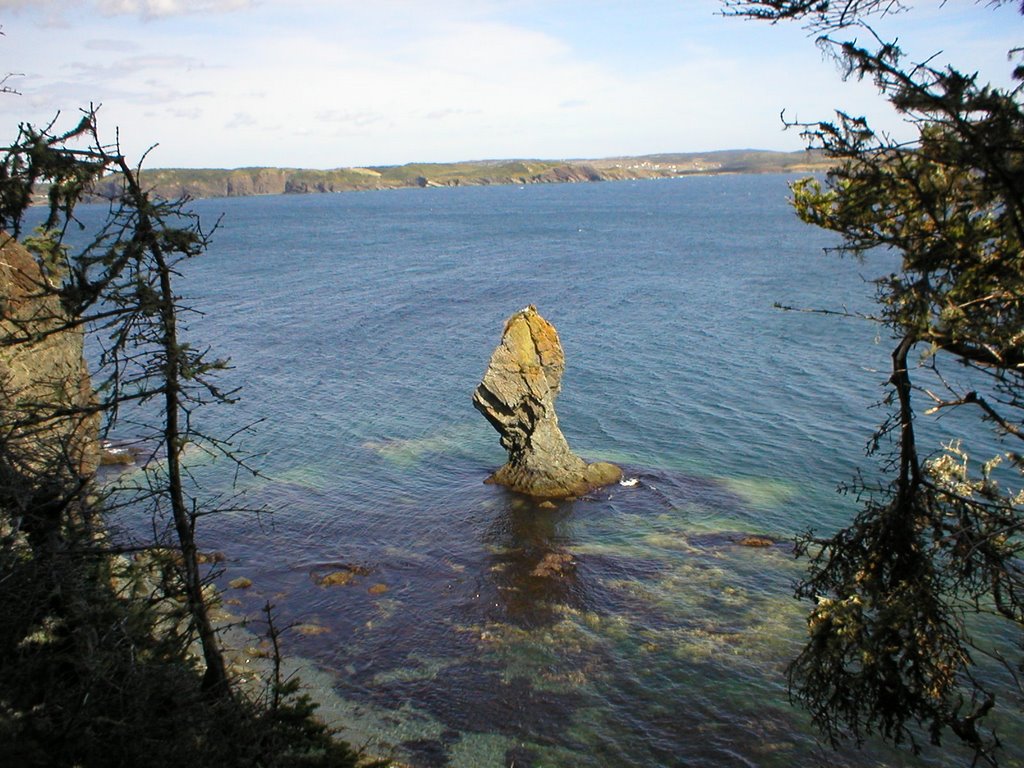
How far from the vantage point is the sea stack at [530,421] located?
119ft

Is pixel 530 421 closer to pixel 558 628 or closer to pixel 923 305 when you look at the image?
pixel 558 628

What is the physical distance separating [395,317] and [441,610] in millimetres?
46683

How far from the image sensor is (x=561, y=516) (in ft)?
111

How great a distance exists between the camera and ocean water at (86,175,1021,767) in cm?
2109

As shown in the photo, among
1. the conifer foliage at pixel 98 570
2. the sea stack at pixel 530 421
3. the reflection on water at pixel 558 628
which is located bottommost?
the reflection on water at pixel 558 628

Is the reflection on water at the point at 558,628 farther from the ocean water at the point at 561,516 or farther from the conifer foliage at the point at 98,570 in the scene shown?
the conifer foliage at the point at 98,570

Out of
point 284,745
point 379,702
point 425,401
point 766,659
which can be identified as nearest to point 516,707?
point 379,702

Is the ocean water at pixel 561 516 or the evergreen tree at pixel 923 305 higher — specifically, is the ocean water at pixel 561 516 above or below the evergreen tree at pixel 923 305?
below

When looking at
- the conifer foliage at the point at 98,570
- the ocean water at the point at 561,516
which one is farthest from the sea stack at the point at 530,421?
the conifer foliage at the point at 98,570

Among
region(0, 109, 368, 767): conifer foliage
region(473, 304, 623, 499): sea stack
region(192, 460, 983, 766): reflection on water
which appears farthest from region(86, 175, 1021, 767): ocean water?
region(0, 109, 368, 767): conifer foliage

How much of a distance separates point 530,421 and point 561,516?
194 inches

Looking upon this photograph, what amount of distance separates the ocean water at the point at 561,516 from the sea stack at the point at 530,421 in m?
1.29

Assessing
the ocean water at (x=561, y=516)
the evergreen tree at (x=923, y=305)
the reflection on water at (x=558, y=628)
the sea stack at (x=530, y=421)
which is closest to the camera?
the evergreen tree at (x=923, y=305)

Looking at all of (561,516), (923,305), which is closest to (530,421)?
(561,516)
